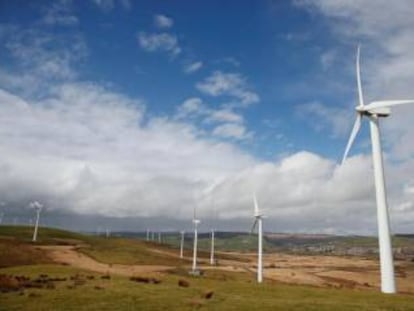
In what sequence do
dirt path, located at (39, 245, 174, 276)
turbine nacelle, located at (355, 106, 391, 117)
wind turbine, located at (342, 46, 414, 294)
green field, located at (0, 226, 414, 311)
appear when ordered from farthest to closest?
dirt path, located at (39, 245, 174, 276)
turbine nacelle, located at (355, 106, 391, 117)
wind turbine, located at (342, 46, 414, 294)
green field, located at (0, 226, 414, 311)

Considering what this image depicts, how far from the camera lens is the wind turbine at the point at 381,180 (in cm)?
4941

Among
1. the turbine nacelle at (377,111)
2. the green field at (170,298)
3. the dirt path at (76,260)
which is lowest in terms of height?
the green field at (170,298)

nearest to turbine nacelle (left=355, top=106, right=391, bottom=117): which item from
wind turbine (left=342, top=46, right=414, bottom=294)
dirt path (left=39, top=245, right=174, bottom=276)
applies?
wind turbine (left=342, top=46, right=414, bottom=294)

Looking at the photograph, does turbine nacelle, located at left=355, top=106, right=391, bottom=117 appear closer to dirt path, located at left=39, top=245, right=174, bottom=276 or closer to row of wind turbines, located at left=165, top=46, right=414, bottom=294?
row of wind turbines, located at left=165, top=46, right=414, bottom=294

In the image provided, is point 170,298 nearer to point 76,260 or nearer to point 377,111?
point 377,111

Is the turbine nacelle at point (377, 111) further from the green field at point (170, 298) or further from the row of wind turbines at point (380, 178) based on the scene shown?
the green field at point (170, 298)

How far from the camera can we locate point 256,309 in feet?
131

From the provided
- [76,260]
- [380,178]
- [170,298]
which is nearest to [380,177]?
[380,178]

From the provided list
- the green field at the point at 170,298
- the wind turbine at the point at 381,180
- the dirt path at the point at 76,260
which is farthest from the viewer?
the dirt path at the point at 76,260

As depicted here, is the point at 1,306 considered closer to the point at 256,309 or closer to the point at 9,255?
A: the point at 256,309

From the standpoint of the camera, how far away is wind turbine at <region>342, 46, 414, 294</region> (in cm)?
4941

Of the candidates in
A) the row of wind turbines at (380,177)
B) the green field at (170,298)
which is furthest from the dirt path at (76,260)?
the row of wind turbines at (380,177)

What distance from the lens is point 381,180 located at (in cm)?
5144

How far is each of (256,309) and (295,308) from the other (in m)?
3.01
